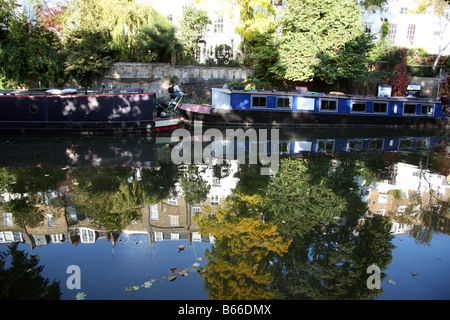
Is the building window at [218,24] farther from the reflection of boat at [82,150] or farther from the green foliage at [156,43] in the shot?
the reflection of boat at [82,150]

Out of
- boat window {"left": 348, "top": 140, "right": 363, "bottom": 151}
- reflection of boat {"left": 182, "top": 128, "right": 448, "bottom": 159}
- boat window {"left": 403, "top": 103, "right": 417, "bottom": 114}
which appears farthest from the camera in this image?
boat window {"left": 403, "top": 103, "right": 417, "bottom": 114}

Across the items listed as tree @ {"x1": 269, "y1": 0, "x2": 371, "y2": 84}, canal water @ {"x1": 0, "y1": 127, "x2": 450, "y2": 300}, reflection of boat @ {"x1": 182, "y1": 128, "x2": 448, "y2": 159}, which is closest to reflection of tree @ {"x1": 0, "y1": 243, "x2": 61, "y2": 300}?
canal water @ {"x1": 0, "y1": 127, "x2": 450, "y2": 300}

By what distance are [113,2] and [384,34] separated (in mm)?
19802

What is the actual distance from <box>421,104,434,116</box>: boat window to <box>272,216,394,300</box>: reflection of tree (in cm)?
1494

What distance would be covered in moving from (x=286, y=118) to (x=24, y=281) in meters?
14.1

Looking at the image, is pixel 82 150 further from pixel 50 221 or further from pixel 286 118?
pixel 286 118

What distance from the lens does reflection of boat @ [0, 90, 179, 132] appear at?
12875 millimetres

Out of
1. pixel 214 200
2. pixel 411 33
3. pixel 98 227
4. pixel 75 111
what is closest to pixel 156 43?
pixel 75 111

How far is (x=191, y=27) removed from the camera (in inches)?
828

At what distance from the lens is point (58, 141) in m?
12.4

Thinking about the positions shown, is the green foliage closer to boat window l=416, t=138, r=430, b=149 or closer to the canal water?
the canal water

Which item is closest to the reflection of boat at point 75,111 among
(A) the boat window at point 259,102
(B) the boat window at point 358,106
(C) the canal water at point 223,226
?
(C) the canal water at point 223,226

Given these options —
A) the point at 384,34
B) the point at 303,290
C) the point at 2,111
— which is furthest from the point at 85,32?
the point at 384,34
